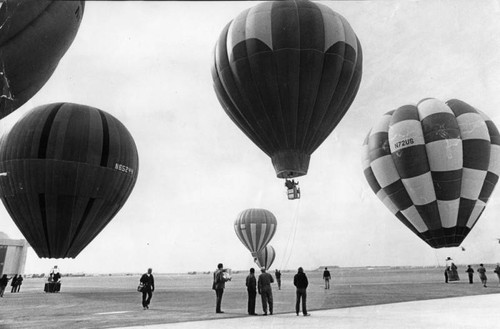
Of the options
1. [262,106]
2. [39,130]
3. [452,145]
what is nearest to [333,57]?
[262,106]

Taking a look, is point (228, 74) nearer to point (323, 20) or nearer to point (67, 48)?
point (323, 20)

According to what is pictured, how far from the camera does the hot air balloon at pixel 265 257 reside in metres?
44.9

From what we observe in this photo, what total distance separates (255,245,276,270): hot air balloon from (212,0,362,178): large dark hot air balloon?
27470 mm

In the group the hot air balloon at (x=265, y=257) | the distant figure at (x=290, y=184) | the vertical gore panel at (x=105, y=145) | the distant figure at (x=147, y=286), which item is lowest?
the distant figure at (x=147, y=286)

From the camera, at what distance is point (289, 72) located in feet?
57.9

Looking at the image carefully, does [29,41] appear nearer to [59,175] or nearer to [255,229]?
[59,175]

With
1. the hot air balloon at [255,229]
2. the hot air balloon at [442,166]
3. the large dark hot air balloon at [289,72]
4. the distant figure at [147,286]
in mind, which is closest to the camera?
the distant figure at [147,286]

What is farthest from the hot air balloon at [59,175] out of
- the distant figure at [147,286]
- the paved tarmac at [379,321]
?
the paved tarmac at [379,321]

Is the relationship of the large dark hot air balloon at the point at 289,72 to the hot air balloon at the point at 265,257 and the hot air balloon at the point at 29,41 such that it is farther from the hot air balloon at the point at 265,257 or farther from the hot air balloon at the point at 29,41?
the hot air balloon at the point at 265,257

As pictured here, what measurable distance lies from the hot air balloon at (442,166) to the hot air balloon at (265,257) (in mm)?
23940

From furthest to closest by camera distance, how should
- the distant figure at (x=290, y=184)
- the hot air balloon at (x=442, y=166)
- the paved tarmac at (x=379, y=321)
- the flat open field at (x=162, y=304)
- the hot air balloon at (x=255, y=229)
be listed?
the hot air balloon at (x=255, y=229) → the hot air balloon at (x=442, y=166) → the distant figure at (x=290, y=184) → the flat open field at (x=162, y=304) → the paved tarmac at (x=379, y=321)

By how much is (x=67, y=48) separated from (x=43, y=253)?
18.7 metres

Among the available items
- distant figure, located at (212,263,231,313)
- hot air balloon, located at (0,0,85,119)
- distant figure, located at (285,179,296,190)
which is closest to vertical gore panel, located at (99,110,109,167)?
distant figure, located at (285,179,296,190)

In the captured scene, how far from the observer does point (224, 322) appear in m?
9.64
